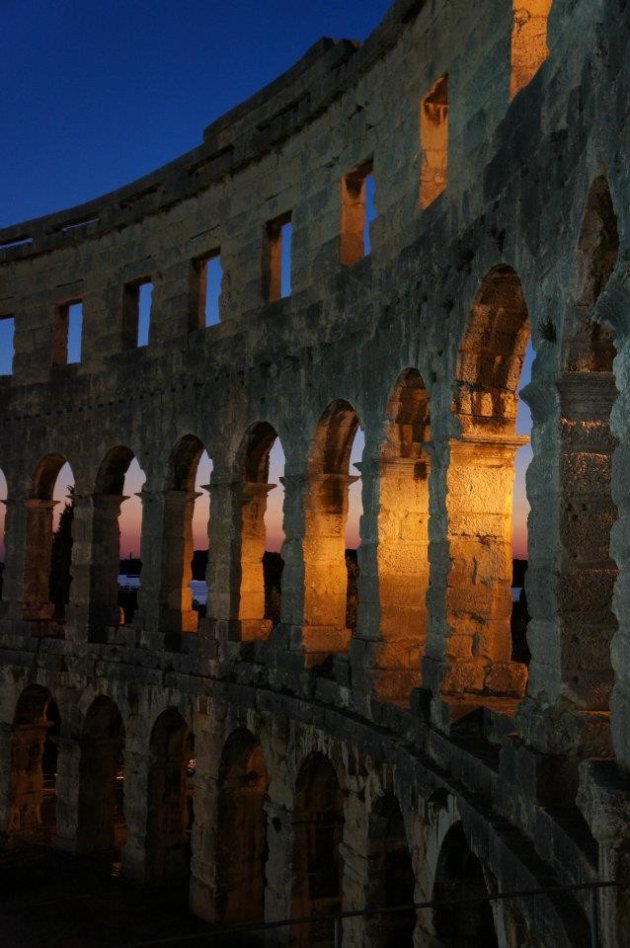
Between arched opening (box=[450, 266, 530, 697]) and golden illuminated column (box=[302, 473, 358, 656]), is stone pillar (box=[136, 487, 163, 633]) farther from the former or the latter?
arched opening (box=[450, 266, 530, 697])

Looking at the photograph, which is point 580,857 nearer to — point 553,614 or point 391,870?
point 553,614

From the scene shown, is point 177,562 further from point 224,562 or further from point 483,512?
point 483,512

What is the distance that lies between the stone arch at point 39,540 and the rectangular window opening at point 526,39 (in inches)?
494

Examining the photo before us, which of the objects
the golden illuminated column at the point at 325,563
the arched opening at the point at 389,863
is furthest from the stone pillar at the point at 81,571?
the arched opening at the point at 389,863

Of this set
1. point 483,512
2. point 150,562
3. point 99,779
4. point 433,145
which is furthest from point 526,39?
point 99,779

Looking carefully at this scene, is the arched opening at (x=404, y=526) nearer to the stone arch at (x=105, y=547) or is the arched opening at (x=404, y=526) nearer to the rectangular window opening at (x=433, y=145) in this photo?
the rectangular window opening at (x=433, y=145)

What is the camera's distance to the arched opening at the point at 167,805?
16609 millimetres

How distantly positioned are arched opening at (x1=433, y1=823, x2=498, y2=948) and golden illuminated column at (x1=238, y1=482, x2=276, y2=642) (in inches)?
271

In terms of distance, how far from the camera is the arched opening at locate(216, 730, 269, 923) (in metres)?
15.0

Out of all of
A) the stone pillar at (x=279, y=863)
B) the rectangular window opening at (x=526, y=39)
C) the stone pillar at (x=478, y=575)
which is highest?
the rectangular window opening at (x=526, y=39)

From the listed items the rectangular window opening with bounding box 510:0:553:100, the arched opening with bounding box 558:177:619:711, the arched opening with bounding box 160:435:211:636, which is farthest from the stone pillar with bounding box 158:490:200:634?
the arched opening with bounding box 558:177:619:711

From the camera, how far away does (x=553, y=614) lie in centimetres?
731

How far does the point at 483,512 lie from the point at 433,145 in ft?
13.1

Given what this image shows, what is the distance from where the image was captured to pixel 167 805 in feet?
55.2
